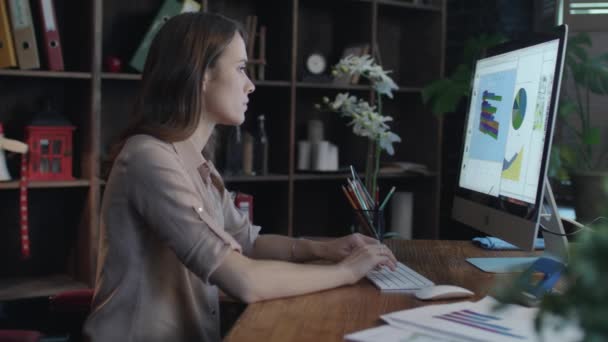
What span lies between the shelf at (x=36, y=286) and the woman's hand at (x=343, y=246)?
156 centimetres

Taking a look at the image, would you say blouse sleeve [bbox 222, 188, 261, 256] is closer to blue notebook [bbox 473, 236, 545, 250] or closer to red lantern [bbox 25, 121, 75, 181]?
blue notebook [bbox 473, 236, 545, 250]

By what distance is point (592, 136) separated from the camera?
2.96 m

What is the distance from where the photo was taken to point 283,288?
1.36 metres

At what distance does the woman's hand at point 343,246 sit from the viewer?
170cm

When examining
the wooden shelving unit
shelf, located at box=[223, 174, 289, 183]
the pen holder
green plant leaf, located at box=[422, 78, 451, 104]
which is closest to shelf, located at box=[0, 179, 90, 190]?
the wooden shelving unit

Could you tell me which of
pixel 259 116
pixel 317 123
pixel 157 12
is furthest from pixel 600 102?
pixel 157 12

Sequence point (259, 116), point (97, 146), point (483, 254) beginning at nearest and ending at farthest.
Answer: point (483, 254), point (97, 146), point (259, 116)

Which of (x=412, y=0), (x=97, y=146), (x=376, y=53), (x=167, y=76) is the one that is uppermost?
(x=412, y=0)

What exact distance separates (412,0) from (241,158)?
1273mm

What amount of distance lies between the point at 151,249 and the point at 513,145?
81 centimetres

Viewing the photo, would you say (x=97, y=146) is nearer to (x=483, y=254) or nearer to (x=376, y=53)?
(x=376, y=53)

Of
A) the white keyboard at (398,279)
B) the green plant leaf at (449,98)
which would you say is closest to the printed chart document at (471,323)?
the white keyboard at (398,279)

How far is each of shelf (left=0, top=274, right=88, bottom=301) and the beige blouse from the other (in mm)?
1519

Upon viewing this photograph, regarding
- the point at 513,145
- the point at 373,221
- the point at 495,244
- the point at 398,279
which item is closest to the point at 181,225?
the point at 398,279
